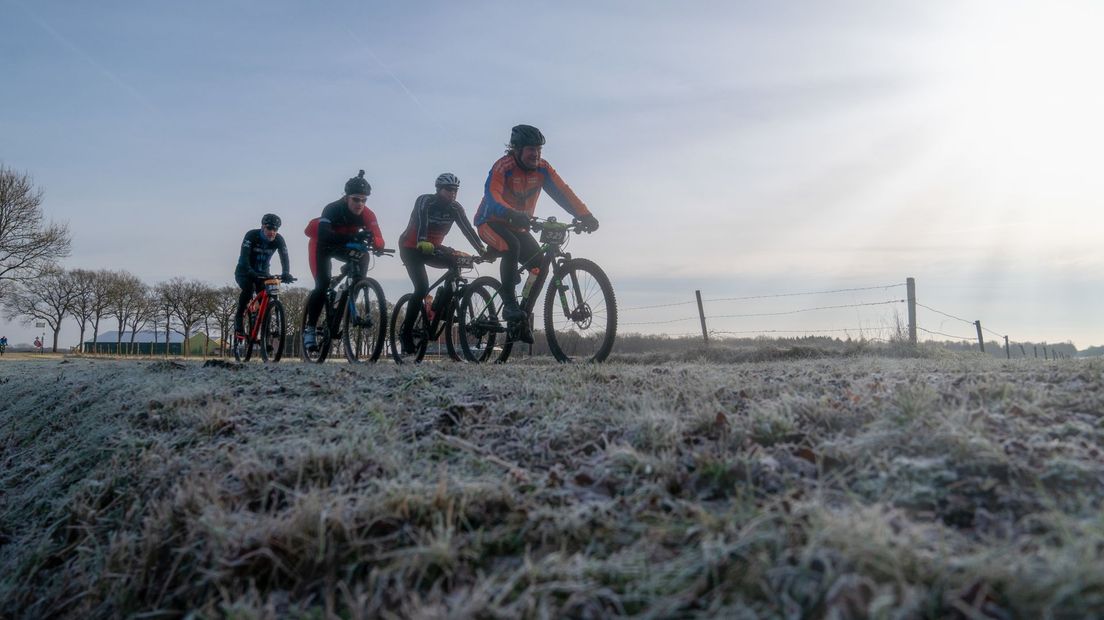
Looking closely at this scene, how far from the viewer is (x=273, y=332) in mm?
10500

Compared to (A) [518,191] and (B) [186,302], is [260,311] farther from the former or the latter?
(B) [186,302]

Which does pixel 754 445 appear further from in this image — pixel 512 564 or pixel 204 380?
pixel 204 380

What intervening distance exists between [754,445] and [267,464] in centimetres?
190

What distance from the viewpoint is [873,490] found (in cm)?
216

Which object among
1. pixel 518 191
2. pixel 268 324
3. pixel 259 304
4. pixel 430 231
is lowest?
pixel 268 324

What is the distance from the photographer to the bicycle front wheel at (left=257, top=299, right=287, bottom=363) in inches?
406

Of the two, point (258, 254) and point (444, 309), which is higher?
point (258, 254)

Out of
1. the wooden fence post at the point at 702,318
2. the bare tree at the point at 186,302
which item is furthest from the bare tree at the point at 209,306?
the wooden fence post at the point at 702,318

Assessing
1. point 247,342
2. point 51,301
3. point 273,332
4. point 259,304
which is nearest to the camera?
point 273,332

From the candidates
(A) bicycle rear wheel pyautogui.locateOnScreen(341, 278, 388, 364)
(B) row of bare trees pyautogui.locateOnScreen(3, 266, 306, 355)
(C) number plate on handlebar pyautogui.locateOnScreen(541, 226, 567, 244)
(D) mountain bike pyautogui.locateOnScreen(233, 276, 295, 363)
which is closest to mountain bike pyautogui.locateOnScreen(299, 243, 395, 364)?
(A) bicycle rear wheel pyautogui.locateOnScreen(341, 278, 388, 364)

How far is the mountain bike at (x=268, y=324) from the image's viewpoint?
1036 centimetres

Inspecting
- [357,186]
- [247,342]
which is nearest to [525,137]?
[357,186]

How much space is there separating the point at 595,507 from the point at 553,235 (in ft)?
16.5

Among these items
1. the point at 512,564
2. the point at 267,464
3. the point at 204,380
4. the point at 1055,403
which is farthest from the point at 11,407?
the point at 1055,403
